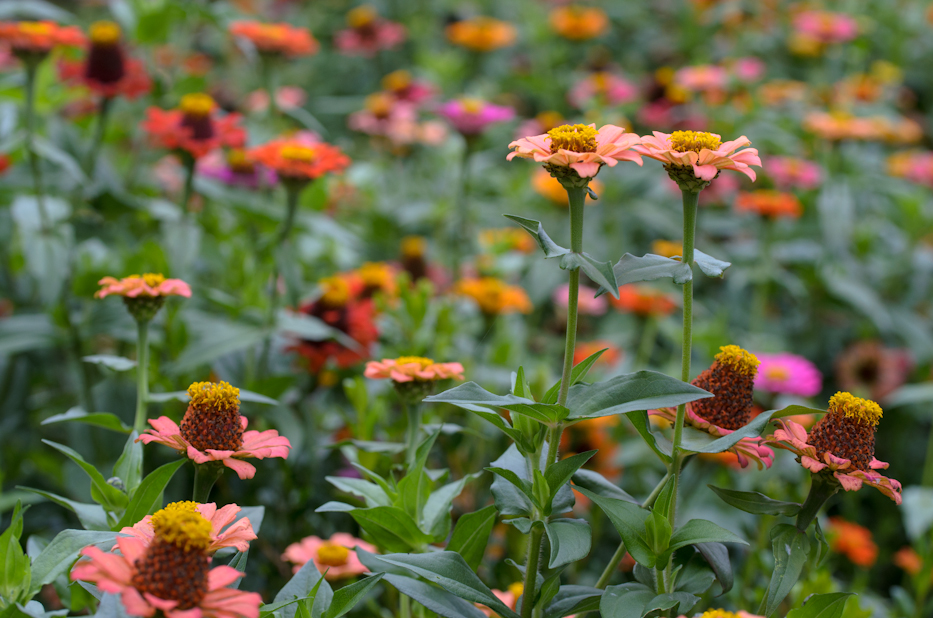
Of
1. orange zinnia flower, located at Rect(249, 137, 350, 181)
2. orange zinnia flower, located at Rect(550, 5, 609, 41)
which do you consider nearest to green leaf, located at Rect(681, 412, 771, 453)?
orange zinnia flower, located at Rect(249, 137, 350, 181)

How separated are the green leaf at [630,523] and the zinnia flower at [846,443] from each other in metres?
0.14

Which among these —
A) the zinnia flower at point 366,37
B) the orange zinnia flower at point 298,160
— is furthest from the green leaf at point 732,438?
the zinnia flower at point 366,37

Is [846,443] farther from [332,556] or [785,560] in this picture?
[332,556]

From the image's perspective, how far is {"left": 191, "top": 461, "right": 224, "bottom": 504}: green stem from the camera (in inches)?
28.7

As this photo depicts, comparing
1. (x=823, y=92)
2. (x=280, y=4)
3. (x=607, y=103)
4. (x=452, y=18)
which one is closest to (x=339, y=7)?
(x=280, y=4)

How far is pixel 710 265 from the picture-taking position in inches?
27.1

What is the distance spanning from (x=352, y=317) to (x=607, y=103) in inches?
56.7

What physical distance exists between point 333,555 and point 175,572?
42 cm

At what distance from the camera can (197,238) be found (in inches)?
62.1

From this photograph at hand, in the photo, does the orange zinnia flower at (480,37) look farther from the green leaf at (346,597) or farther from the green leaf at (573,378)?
the green leaf at (346,597)

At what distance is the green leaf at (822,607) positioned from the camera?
2.29 feet

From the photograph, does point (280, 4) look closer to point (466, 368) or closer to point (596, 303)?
point (596, 303)

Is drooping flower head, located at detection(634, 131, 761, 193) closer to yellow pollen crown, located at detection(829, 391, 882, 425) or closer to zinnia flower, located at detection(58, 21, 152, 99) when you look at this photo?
yellow pollen crown, located at detection(829, 391, 882, 425)

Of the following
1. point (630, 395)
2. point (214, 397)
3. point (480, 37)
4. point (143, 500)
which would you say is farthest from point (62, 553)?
point (480, 37)
